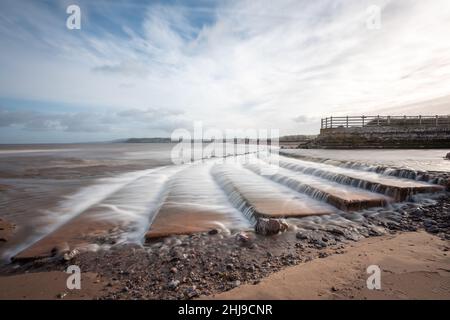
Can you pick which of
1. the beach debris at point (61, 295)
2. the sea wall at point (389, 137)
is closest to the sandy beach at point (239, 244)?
the beach debris at point (61, 295)

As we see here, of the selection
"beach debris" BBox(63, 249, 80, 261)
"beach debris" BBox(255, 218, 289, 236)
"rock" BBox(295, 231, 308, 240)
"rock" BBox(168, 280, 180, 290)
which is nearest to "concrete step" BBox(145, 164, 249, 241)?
"beach debris" BBox(255, 218, 289, 236)

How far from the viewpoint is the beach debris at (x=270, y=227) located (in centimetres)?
545

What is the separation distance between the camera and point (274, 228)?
17.9 feet

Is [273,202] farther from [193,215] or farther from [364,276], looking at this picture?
[364,276]

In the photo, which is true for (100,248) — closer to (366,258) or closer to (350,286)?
(350,286)

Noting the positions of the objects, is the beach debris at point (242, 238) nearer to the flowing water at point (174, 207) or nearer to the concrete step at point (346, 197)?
the flowing water at point (174, 207)

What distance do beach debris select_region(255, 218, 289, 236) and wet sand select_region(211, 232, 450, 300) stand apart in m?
1.29

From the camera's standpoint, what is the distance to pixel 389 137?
2978 cm

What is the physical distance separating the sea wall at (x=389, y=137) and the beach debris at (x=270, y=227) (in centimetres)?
2914

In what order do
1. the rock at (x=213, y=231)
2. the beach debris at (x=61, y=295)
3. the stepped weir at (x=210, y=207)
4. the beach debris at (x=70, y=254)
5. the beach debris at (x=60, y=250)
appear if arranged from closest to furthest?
the beach debris at (x=61, y=295) → the beach debris at (x=70, y=254) → the beach debris at (x=60, y=250) → the rock at (x=213, y=231) → the stepped weir at (x=210, y=207)

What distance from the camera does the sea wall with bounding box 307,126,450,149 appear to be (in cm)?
2867

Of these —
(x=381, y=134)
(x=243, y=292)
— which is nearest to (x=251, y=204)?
(x=243, y=292)

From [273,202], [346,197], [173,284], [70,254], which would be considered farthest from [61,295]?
[346,197]

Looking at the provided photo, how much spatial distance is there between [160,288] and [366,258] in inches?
135
